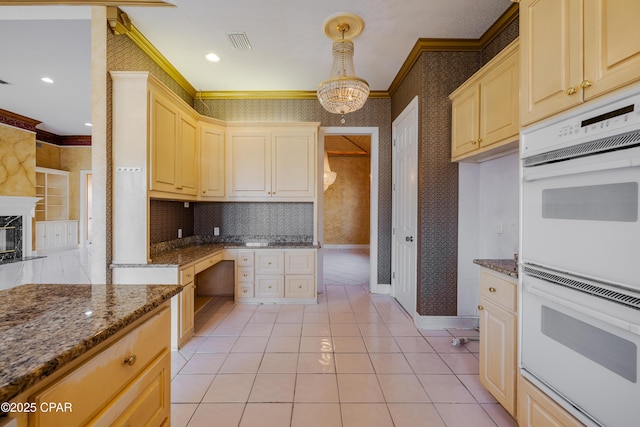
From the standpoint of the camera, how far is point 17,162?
21.1 ft

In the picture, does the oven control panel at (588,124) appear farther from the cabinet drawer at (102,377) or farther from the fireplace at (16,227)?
the fireplace at (16,227)

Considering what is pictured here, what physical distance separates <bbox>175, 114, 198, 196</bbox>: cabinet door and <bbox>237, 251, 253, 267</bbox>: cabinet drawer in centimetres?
100

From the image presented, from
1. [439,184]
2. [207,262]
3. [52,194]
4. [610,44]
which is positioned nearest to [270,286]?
[207,262]

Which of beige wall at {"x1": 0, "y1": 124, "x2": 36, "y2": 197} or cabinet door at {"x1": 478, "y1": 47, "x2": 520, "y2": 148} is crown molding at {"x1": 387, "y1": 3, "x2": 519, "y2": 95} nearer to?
cabinet door at {"x1": 478, "y1": 47, "x2": 520, "y2": 148}

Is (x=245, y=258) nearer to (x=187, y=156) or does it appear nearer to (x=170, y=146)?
(x=187, y=156)

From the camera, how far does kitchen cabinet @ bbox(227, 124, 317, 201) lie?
4.10 metres

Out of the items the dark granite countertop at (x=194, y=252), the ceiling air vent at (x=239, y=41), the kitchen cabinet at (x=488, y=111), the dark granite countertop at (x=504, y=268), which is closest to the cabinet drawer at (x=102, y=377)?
the dark granite countertop at (x=194, y=252)

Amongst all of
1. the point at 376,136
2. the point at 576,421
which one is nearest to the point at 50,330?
the point at 576,421

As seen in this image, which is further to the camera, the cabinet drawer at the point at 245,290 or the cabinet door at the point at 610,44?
the cabinet drawer at the point at 245,290

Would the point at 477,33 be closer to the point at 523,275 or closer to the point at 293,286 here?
the point at 523,275

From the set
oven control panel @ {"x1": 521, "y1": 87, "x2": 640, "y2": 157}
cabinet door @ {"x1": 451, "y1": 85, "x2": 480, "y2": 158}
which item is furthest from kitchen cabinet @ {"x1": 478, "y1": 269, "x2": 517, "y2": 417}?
cabinet door @ {"x1": 451, "y1": 85, "x2": 480, "y2": 158}

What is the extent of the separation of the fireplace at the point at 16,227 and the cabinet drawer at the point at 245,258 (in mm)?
6107

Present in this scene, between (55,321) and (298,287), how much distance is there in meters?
3.14

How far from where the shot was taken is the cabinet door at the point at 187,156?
3.33 m
